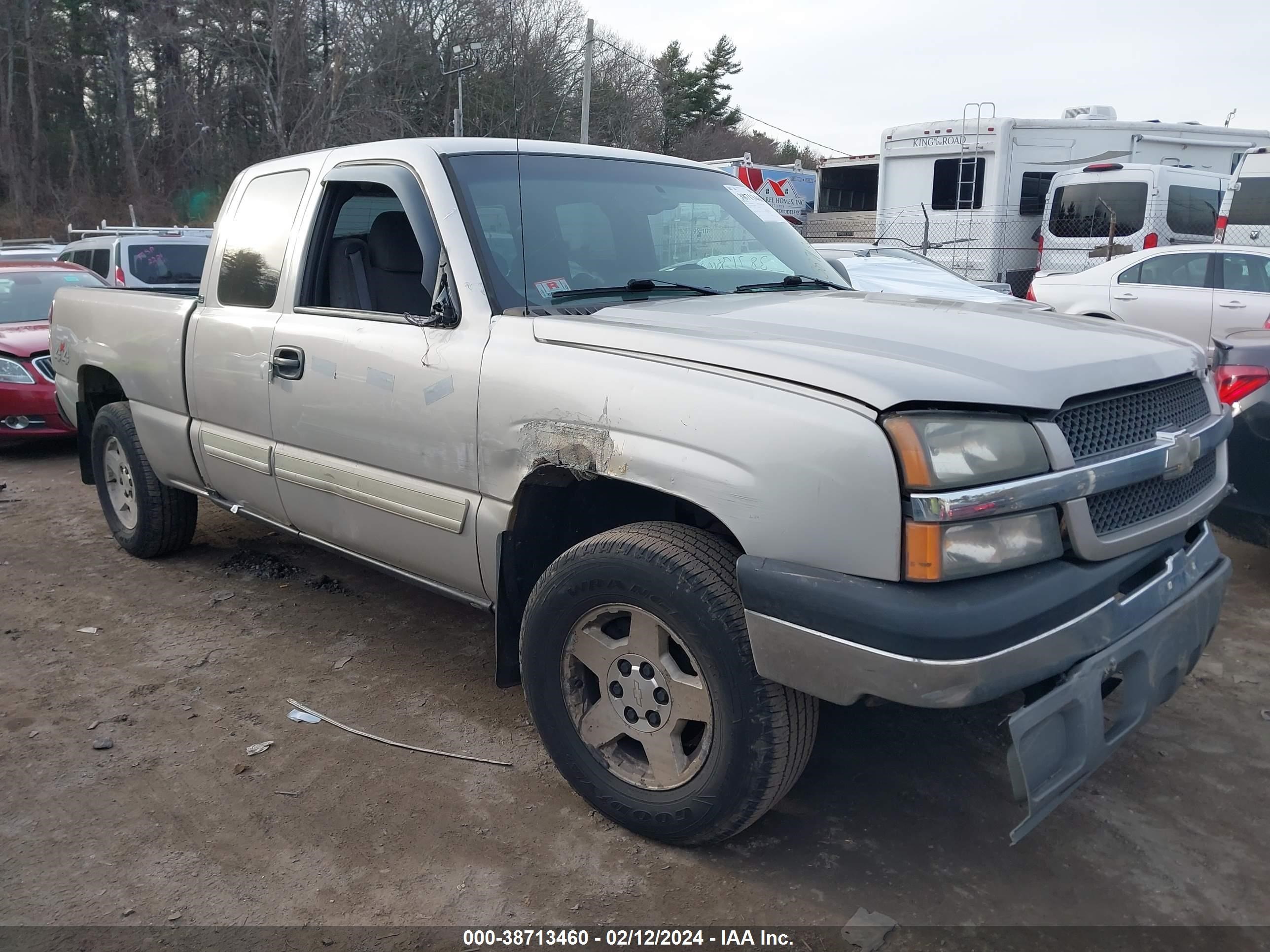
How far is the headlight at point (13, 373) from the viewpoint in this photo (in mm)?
7820

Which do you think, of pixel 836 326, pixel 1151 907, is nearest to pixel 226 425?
pixel 836 326

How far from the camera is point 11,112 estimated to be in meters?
38.2

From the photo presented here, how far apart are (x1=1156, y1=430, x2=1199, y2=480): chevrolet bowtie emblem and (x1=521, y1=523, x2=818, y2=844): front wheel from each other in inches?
42.8

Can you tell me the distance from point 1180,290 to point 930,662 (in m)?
9.50

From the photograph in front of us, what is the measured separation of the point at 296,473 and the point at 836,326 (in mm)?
2122

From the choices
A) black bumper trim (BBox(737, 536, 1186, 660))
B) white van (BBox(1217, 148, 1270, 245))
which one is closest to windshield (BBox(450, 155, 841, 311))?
black bumper trim (BBox(737, 536, 1186, 660))

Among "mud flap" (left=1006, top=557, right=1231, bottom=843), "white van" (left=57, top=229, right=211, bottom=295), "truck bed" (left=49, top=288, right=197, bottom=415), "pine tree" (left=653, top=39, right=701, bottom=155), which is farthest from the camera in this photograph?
"pine tree" (left=653, top=39, right=701, bottom=155)

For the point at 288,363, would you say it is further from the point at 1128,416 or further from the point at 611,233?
the point at 1128,416

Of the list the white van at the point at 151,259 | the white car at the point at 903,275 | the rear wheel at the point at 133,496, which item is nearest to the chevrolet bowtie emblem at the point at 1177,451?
the rear wheel at the point at 133,496

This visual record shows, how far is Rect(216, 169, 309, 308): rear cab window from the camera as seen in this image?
12.9 feet

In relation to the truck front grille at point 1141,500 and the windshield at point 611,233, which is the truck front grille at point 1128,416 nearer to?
the truck front grille at point 1141,500

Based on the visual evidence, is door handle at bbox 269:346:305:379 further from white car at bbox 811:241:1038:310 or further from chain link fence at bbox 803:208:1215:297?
chain link fence at bbox 803:208:1215:297

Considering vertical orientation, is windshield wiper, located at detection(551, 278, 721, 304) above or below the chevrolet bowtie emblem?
above

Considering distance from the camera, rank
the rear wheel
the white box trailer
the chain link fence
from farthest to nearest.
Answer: the white box trailer, the chain link fence, the rear wheel
